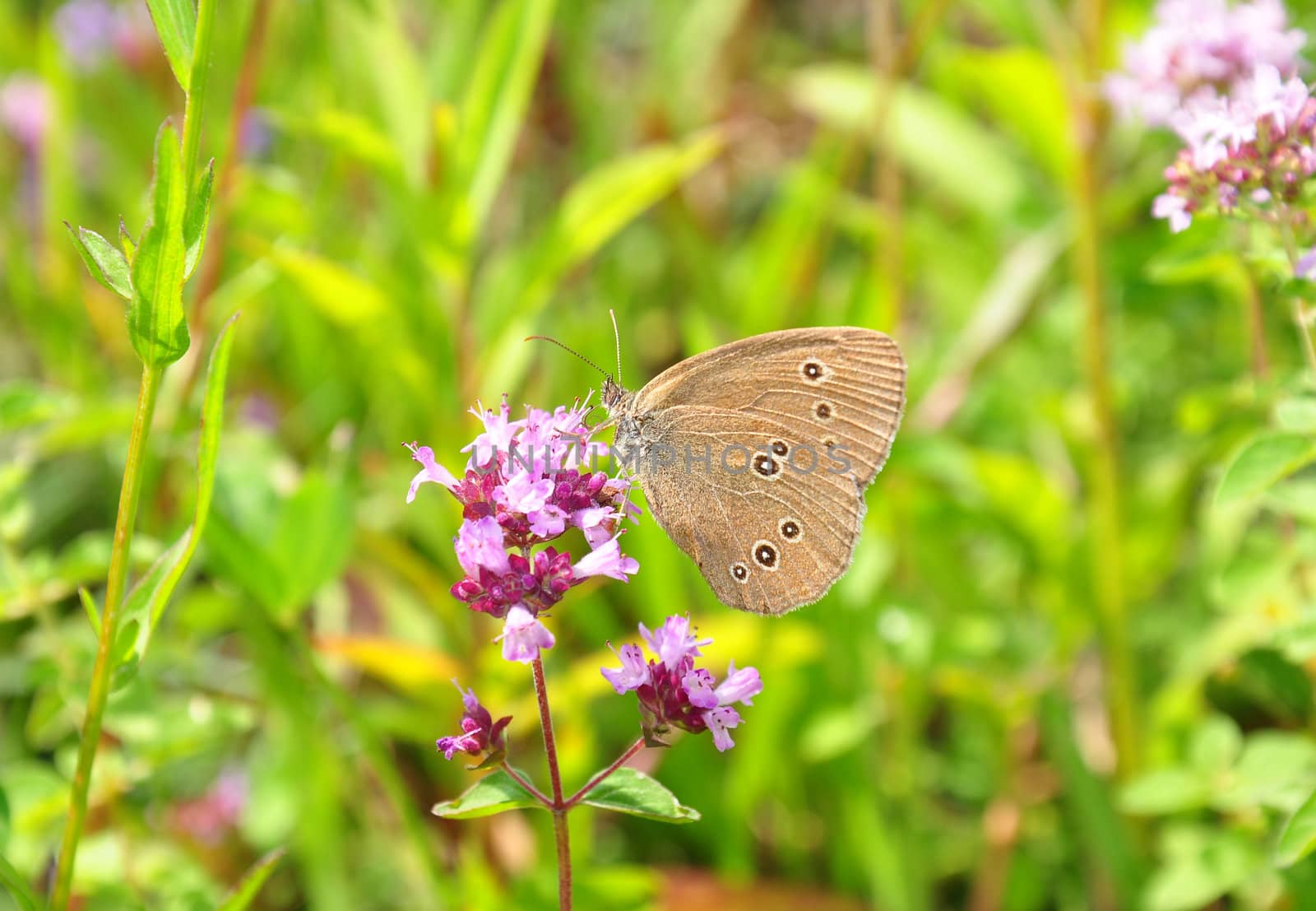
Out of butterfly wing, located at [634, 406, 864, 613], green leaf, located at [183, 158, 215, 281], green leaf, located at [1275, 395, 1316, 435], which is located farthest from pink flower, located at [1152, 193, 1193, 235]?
green leaf, located at [183, 158, 215, 281]

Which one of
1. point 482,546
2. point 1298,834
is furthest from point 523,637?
point 1298,834

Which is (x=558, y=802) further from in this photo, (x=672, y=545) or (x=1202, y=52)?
(x=1202, y=52)

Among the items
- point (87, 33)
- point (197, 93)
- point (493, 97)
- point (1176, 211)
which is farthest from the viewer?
point (87, 33)

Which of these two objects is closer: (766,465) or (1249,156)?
(1249,156)

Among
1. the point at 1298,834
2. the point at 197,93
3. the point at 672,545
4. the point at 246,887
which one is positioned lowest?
the point at 672,545

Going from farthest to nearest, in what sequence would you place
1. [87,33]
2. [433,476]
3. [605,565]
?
[87,33] → [433,476] → [605,565]

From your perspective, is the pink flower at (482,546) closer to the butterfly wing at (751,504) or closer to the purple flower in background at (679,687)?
the purple flower in background at (679,687)

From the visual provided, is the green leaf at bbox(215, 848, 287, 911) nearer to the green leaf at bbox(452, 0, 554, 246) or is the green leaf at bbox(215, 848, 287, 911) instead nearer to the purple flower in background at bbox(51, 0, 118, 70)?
the green leaf at bbox(452, 0, 554, 246)
